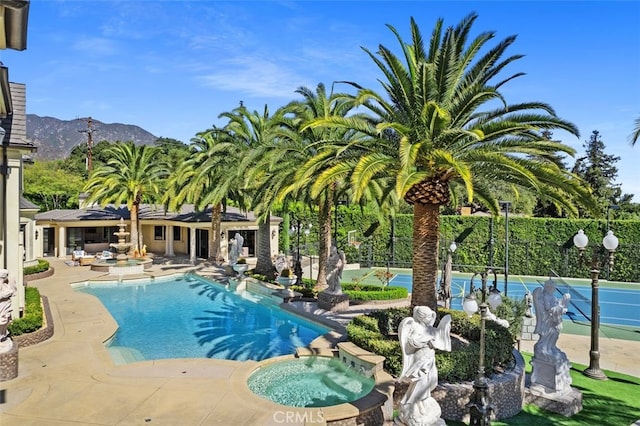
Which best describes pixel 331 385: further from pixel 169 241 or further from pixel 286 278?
pixel 169 241

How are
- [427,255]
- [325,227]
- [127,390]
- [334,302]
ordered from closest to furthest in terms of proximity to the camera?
[127,390]
[427,255]
[334,302]
[325,227]

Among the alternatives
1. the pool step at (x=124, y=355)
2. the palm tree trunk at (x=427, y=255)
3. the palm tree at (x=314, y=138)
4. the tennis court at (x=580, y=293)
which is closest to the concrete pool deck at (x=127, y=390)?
the pool step at (x=124, y=355)

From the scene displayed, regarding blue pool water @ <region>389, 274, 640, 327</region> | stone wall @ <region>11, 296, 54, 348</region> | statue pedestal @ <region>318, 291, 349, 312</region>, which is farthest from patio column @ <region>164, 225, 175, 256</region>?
statue pedestal @ <region>318, 291, 349, 312</region>

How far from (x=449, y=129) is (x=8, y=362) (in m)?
12.3

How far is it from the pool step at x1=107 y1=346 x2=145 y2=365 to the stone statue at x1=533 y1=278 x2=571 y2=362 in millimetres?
11367

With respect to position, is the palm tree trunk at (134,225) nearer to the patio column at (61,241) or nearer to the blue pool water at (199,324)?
the blue pool water at (199,324)

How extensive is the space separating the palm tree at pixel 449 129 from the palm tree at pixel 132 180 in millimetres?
25502

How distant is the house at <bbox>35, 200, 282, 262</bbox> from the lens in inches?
1350

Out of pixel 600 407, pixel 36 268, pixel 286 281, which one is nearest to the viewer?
pixel 600 407

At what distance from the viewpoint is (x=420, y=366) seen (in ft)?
24.6

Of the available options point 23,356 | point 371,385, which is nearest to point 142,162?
point 23,356

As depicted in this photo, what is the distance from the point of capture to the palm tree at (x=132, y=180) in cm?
3256

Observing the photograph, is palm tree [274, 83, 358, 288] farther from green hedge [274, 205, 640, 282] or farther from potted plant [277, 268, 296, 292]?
green hedge [274, 205, 640, 282]

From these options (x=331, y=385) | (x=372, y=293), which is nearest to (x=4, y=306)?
(x=331, y=385)
